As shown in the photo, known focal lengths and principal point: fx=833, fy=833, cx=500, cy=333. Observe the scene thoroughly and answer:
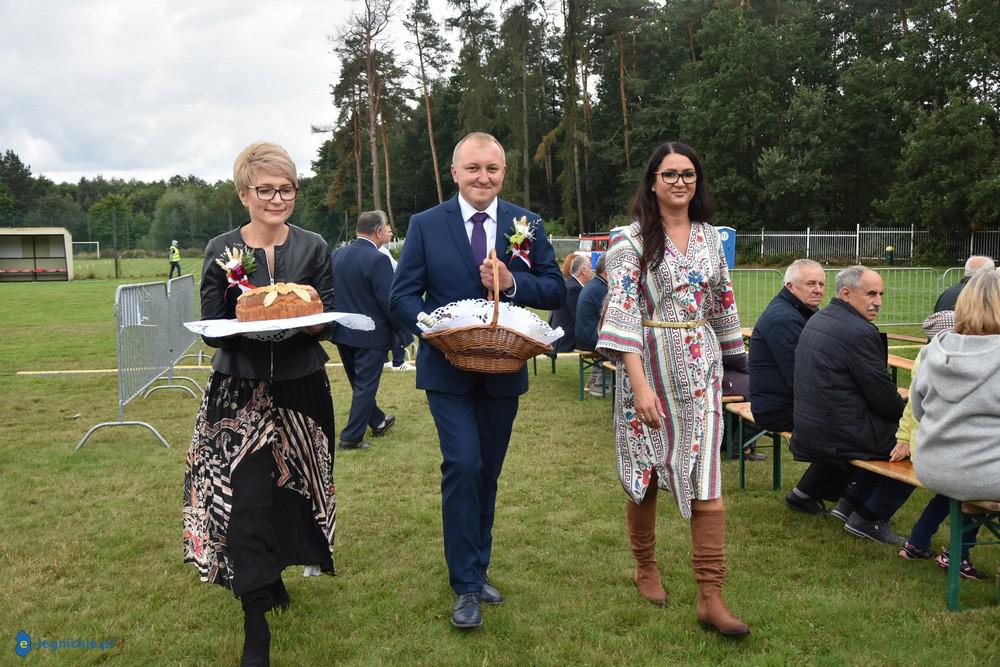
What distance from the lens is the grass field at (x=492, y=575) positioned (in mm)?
3354

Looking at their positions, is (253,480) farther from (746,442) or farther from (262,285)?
(746,442)

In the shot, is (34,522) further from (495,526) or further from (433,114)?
(433,114)

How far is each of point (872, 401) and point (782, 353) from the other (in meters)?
0.84

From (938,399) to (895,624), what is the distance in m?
0.98

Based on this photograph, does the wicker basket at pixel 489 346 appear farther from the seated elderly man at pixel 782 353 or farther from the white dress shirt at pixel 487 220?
the seated elderly man at pixel 782 353

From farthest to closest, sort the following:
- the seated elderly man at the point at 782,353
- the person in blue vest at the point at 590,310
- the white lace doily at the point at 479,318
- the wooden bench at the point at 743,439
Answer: the person in blue vest at the point at 590,310, the wooden bench at the point at 743,439, the seated elderly man at the point at 782,353, the white lace doily at the point at 479,318

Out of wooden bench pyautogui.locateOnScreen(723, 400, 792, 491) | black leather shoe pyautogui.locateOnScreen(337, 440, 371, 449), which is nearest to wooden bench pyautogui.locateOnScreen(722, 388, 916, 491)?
wooden bench pyautogui.locateOnScreen(723, 400, 792, 491)

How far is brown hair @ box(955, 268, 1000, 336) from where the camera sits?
3467 mm

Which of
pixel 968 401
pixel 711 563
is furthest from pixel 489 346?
pixel 968 401

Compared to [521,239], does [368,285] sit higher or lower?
lower

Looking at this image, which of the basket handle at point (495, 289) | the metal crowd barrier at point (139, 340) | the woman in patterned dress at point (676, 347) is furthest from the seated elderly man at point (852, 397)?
the metal crowd barrier at point (139, 340)

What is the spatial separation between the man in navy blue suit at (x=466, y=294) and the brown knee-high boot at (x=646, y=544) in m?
0.74

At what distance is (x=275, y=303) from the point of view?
302cm

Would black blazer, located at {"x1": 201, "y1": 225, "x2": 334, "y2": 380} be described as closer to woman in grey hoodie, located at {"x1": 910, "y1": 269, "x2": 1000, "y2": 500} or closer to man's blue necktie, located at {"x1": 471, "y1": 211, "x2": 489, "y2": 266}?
man's blue necktie, located at {"x1": 471, "y1": 211, "x2": 489, "y2": 266}
